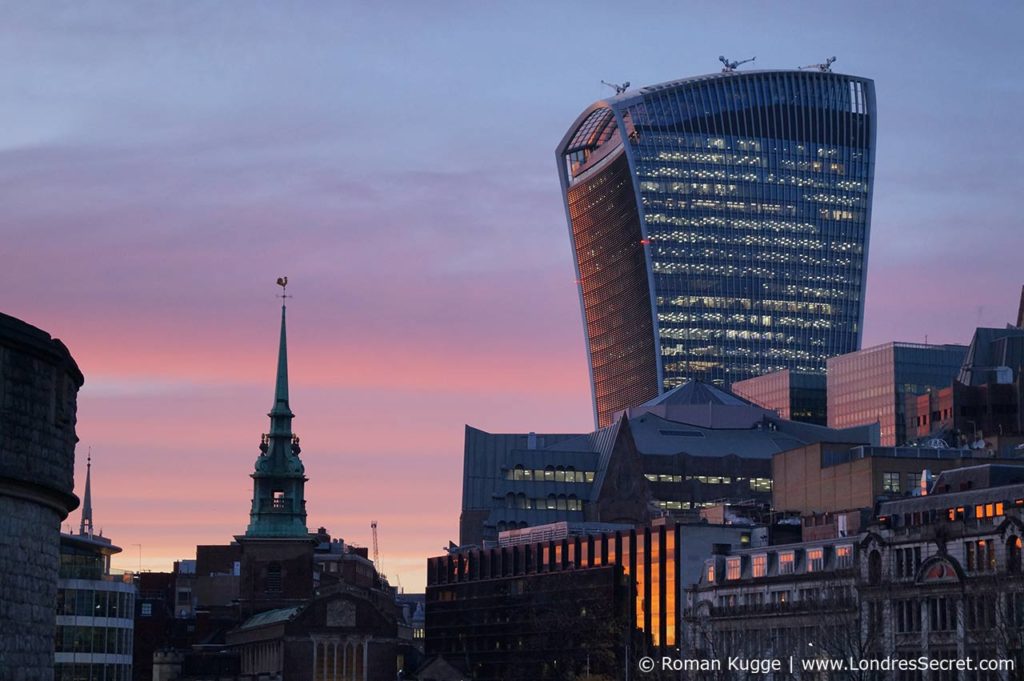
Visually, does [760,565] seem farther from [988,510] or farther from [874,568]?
[988,510]

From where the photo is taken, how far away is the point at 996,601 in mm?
142000

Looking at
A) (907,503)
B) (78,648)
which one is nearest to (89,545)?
(78,648)

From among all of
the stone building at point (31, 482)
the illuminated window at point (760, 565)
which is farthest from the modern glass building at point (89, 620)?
the stone building at point (31, 482)

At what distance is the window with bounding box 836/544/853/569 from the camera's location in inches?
6804

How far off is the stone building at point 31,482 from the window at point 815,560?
118 meters

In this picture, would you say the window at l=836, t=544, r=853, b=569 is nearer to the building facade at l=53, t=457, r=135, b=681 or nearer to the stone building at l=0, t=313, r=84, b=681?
the building facade at l=53, t=457, r=135, b=681

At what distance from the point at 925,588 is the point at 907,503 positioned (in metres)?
18.1

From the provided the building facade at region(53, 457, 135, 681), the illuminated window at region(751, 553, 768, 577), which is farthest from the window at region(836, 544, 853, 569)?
the building facade at region(53, 457, 135, 681)

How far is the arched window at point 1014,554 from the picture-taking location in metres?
147

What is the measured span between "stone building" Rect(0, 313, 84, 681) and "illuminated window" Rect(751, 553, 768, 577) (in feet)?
416

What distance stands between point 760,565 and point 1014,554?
4353 cm

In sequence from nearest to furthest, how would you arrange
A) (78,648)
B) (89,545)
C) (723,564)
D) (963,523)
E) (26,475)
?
(26,475) < (963,523) < (78,648) < (89,545) < (723,564)

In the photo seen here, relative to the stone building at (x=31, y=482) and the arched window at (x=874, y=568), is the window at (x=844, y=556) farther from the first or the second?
the stone building at (x=31, y=482)

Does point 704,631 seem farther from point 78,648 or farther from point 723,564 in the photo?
point 78,648
